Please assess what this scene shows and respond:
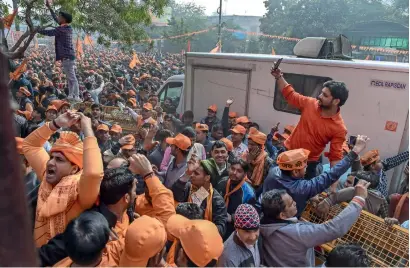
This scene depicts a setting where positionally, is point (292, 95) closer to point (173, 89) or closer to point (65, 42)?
point (65, 42)

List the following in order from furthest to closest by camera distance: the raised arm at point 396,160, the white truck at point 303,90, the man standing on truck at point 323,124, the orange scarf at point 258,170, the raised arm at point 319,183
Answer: the white truck at point 303,90 → the raised arm at point 396,160 → the orange scarf at point 258,170 → the man standing on truck at point 323,124 → the raised arm at point 319,183

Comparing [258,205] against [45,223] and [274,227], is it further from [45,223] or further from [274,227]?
[45,223]

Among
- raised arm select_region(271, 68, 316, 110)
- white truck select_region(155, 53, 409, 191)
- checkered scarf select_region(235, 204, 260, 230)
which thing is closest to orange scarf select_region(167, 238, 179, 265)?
checkered scarf select_region(235, 204, 260, 230)

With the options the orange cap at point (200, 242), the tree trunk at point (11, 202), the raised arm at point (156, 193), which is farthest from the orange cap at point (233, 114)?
the tree trunk at point (11, 202)

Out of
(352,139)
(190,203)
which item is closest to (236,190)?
(190,203)

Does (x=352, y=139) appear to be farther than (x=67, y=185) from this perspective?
Yes

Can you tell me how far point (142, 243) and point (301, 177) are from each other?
1.75 metres

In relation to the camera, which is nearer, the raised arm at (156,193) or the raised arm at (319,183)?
the raised arm at (156,193)

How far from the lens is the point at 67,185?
7.63ft

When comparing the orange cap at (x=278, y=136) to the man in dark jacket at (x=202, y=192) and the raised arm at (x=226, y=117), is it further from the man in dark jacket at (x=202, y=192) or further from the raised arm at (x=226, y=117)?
the man in dark jacket at (x=202, y=192)

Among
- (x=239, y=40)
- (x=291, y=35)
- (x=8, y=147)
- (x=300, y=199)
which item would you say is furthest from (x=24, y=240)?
(x=239, y=40)

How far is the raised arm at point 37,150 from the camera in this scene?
2.79 meters

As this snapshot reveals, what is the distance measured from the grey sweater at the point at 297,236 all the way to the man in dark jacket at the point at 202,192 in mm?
539

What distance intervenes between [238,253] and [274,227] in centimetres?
37
